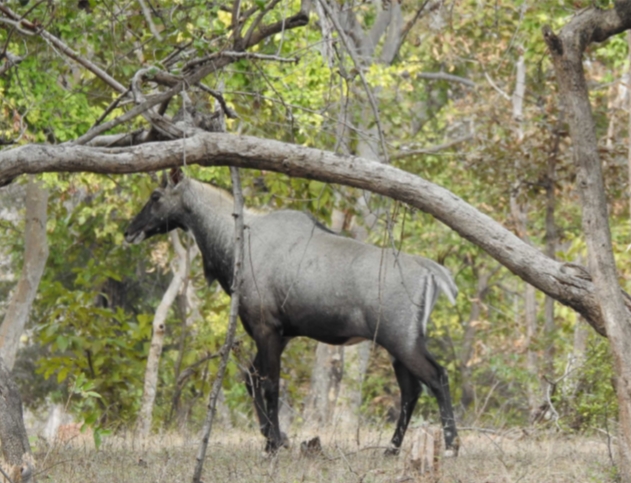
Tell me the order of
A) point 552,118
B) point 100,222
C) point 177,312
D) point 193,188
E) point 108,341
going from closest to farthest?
point 193,188, point 108,341, point 552,118, point 100,222, point 177,312

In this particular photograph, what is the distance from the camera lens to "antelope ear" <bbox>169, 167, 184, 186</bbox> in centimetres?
1046

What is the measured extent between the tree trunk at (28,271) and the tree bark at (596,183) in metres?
10.3

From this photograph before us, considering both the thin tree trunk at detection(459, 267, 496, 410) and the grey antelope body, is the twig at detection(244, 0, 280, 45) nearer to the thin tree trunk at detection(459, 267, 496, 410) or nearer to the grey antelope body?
the grey antelope body

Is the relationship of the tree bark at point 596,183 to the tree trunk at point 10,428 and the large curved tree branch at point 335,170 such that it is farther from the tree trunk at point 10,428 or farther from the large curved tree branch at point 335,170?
the tree trunk at point 10,428

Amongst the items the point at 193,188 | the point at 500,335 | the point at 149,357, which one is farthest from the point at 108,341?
the point at 500,335

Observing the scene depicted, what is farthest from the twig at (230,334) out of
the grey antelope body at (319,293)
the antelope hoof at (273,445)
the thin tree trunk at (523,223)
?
the thin tree trunk at (523,223)

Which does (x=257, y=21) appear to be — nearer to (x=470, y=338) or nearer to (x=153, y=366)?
(x=153, y=366)

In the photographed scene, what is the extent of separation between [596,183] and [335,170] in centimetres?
176

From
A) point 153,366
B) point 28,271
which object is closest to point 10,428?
point 153,366

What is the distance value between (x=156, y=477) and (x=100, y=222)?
13.1 meters

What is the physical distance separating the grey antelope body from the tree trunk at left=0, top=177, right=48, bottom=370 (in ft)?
19.6

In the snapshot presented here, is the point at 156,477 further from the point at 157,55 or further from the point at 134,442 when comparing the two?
the point at 157,55

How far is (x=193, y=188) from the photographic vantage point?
35.0 feet

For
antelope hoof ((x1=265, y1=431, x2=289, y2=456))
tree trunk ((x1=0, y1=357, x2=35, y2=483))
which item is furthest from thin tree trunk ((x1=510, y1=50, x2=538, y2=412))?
tree trunk ((x1=0, y1=357, x2=35, y2=483))
